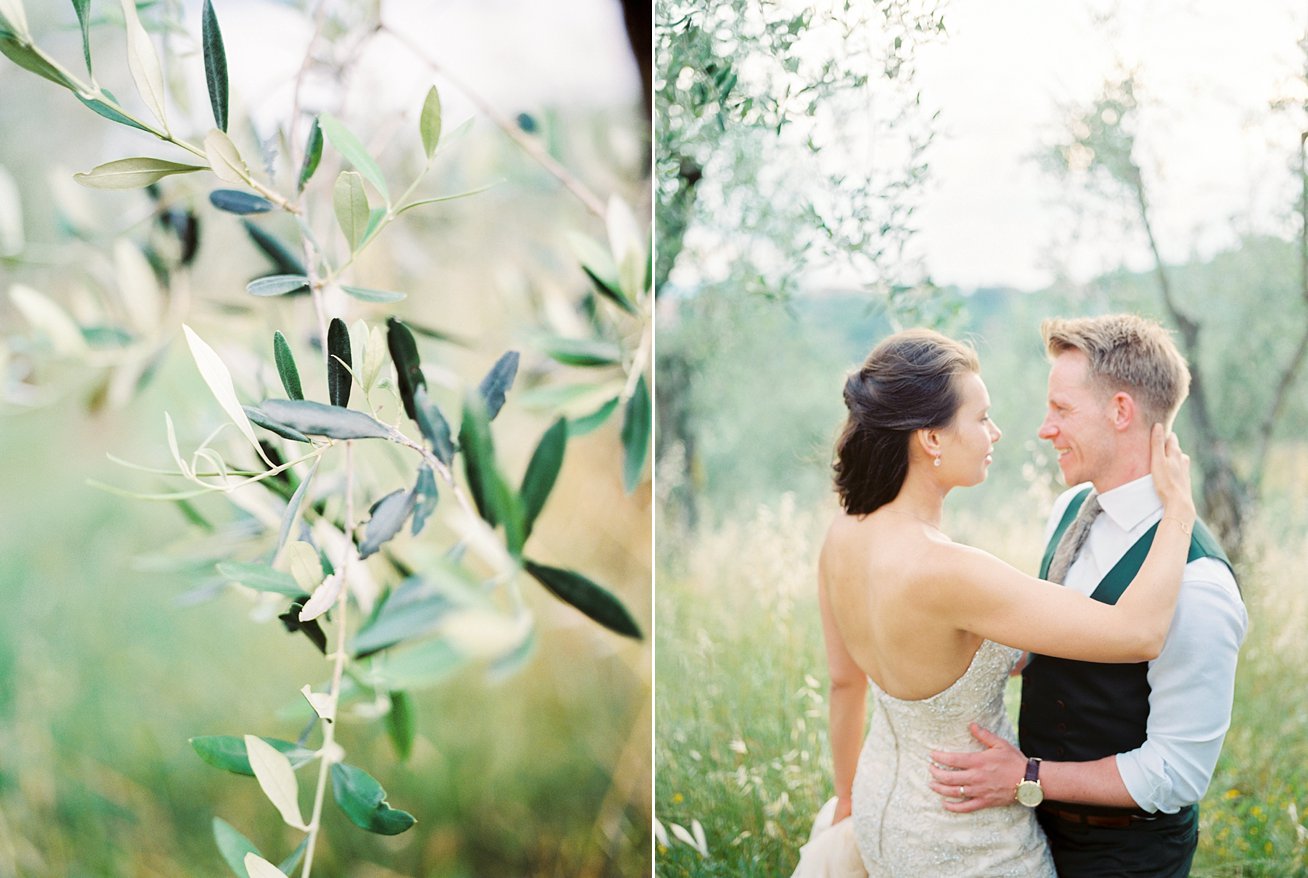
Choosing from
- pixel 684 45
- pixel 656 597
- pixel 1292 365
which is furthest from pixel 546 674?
pixel 1292 365

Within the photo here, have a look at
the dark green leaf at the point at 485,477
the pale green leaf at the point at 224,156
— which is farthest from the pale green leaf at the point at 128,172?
the dark green leaf at the point at 485,477

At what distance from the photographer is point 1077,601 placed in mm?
1528

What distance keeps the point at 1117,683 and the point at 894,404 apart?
57cm

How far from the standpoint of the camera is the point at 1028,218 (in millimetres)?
2045

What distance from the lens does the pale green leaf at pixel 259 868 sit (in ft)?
3.87

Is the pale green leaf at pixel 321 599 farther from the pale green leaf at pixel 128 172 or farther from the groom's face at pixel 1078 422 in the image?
the groom's face at pixel 1078 422

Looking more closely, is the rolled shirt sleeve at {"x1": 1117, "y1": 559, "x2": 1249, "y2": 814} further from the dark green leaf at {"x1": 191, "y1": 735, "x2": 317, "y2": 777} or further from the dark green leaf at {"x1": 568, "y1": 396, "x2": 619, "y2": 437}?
the dark green leaf at {"x1": 191, "y1": 735, "x2": 317, "y2": 777}

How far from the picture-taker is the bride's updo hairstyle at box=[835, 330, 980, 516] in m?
1.71

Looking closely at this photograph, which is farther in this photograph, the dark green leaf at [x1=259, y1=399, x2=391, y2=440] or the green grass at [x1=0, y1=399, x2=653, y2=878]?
the green grass at [x1=0, y1=399, x2=653, y2=878]

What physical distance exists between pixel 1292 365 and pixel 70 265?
2.51 meters

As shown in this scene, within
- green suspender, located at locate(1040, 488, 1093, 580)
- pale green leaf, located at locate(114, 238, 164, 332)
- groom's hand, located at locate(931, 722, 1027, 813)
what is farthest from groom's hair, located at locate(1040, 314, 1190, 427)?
pale green leaf, located at locate(114, 238, 164, 332)

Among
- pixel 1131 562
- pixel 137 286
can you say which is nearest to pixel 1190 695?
pixel 1131 562

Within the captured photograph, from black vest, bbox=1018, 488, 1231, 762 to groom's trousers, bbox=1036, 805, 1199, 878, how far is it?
0.12 metres

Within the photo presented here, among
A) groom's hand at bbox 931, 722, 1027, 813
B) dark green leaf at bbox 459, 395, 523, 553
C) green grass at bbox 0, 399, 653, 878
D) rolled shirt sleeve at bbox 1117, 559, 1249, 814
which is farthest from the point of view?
green grass at bbox 0, 399, 653, 878
